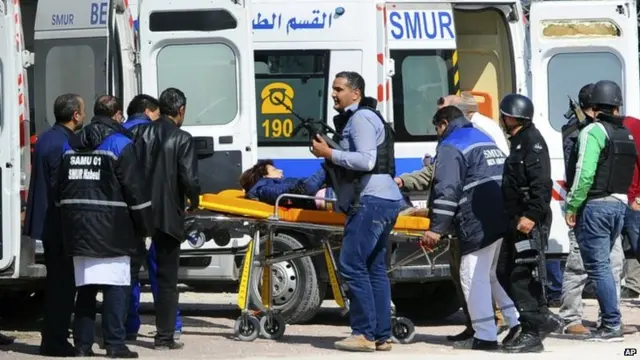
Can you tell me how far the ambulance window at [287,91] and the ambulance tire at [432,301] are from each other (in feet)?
5.86

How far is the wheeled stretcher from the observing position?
12102 mm

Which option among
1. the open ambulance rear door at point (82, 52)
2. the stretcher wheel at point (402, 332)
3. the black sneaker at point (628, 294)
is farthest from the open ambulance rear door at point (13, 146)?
the black sneaker at point (628, 294)

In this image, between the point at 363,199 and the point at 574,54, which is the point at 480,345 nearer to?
the point at 363,199

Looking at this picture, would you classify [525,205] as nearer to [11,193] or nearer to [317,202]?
[317,202]

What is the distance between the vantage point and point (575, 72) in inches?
599

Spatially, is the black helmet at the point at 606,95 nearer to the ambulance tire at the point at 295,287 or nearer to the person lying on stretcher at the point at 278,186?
the person lying on stretcher at the point at 278,186

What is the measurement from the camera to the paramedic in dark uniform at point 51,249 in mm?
11461

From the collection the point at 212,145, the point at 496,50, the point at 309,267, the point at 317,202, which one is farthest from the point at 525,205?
the point at 496,50

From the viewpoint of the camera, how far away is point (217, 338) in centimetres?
1277

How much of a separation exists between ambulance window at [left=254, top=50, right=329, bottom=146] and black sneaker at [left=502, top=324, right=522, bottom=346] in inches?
136

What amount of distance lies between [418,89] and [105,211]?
4829mm

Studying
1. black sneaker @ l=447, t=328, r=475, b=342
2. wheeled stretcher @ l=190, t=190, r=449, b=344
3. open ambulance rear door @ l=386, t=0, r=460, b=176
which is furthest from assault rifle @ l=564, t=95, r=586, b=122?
black sneaker @ l=447, t=328, r=475, b=342

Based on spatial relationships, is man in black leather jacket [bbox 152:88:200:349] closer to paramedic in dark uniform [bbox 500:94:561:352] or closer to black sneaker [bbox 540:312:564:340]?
paramedic in dark uniform [bbox 500:94:561:352]

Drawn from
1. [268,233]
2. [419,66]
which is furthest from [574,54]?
[268,233]
